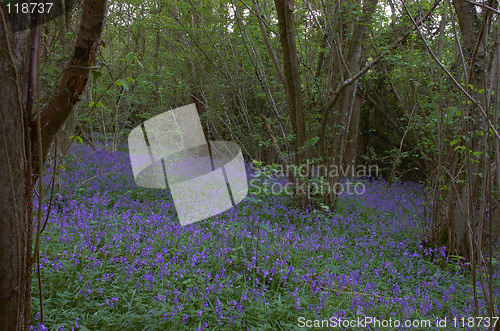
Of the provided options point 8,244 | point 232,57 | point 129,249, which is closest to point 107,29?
point 232,57

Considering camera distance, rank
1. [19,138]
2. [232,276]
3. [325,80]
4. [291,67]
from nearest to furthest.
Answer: [19,138] < [232,276] < [291,67] < [325,80]

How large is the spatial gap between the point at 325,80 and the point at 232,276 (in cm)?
472

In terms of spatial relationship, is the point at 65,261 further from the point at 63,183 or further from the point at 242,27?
the point at 242,27

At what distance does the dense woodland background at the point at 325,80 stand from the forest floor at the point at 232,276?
0.56 meters

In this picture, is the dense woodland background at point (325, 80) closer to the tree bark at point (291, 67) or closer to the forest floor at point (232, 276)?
the tree bark at point (291, 67)

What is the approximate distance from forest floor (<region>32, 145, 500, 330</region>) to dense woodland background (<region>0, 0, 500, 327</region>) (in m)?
0.56

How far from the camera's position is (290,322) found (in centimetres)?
254

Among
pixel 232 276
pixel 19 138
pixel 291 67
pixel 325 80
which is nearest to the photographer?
pixel 19 138

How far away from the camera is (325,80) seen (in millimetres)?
6617

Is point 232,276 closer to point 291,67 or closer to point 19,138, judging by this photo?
point 19,138

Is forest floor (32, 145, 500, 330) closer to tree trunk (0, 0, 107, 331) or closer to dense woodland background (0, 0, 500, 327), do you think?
dense woodland background (0, 0, 500, 327)

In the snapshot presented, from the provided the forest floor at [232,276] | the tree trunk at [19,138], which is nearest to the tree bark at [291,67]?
the forest floor at [232,276]

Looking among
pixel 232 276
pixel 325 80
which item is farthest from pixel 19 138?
pixel 325 80

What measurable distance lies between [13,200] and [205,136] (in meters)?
11.4
